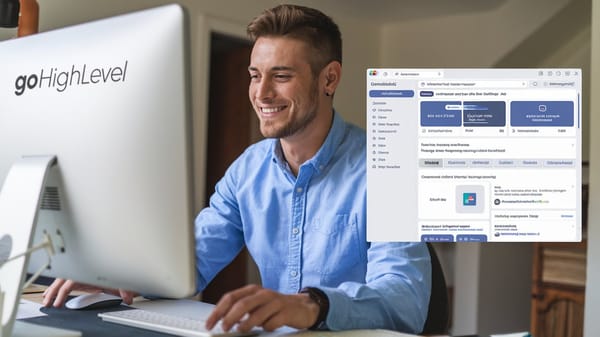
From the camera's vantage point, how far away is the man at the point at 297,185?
1.54 metres

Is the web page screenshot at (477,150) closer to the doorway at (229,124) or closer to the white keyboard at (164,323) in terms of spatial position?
the white keyboard at (164,323)

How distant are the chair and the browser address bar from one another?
1.19ft

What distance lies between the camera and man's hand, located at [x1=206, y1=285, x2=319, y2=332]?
3.26 ft

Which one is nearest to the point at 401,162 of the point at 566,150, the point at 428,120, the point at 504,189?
the point at 428,120

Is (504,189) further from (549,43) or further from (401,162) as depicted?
(549,43)

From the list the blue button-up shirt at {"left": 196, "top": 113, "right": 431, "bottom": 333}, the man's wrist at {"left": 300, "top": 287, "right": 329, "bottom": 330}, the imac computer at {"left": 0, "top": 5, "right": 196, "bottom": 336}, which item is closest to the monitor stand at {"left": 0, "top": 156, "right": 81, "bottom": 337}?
the imac computer at {"left": 0, "top": 5, "right": 196, "bottom": 336}

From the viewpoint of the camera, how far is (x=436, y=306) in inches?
60.5

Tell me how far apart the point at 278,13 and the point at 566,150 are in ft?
2.41

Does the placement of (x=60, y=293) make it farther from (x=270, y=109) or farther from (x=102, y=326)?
(x=270, y=109)

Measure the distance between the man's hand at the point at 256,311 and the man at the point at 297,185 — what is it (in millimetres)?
332

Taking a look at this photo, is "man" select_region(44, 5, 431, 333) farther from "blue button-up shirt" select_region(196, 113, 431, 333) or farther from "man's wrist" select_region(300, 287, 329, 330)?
"man's wrist" select_region(300, 287, 329, 330)

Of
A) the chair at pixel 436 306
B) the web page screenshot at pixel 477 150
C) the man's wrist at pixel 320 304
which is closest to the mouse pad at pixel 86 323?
the man's wrist at pixel 320 304

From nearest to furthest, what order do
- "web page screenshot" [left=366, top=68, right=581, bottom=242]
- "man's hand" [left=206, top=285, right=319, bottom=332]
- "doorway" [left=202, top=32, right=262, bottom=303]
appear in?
"man's hand" [left=206, top=285, right=319, bottom=332] < "web page screenshot" [left=366, top=68, right=581, bottom=242] < "doorway" [left=202, top=32, right=262, bottom=303]

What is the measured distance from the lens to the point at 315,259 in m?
1.56
